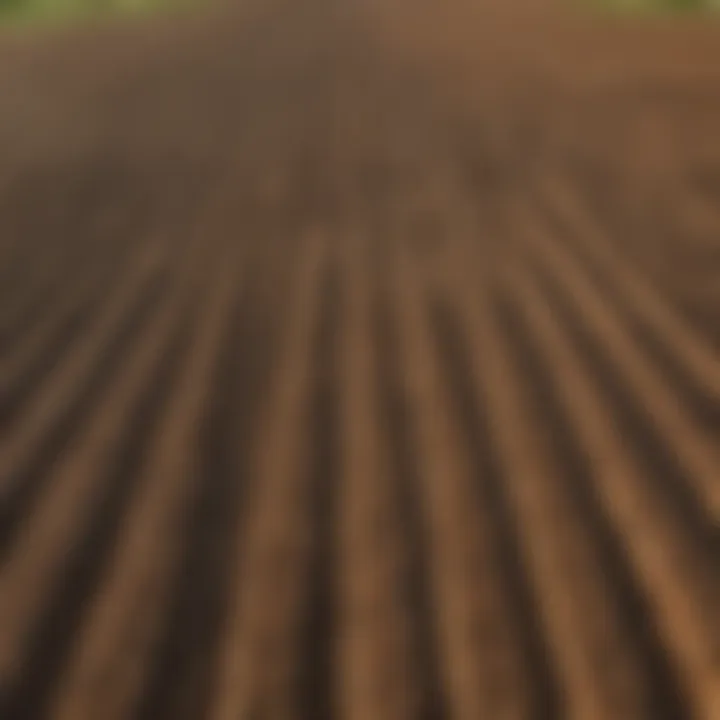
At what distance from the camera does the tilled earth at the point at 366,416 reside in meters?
0.25

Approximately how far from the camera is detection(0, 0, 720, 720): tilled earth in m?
0.25

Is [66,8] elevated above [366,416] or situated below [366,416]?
above

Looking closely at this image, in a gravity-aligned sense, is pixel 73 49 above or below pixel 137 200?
above

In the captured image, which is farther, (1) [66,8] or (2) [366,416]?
(1) [66,8]

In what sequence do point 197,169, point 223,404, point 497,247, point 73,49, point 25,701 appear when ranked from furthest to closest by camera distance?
1. point 73,49
2. point 197,169
3. point 497,247
4. point 223,404
5. point 25,701

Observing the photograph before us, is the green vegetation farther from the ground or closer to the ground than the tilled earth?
farther from the ground

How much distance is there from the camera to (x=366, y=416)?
342mm

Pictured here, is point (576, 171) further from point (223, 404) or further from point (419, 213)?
point (223, 404)

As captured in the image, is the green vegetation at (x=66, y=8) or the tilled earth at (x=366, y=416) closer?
the tilled earth at (x=366, y=416)

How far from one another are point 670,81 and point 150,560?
0.53 meters

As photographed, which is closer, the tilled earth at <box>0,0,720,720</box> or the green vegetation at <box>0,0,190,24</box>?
the tilled earth at <box>0,0,720,720</box>

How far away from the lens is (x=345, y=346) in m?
0.39

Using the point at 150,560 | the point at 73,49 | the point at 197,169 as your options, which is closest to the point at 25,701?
the point at 150,560

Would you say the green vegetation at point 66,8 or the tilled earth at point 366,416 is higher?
the green vegetation at point 66,8
